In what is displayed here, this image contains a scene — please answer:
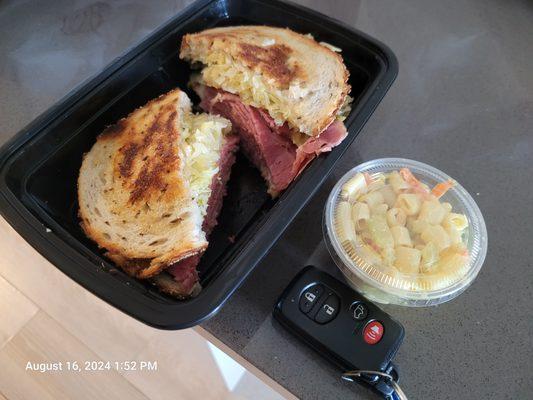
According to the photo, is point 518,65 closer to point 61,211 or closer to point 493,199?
point 493,199

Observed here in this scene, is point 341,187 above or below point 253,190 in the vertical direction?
above

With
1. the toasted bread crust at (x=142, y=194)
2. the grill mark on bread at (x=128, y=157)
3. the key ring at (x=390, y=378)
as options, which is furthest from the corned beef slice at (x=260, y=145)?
the key ring at (x=390, y=378)

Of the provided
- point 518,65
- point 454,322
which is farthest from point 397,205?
point 518,65

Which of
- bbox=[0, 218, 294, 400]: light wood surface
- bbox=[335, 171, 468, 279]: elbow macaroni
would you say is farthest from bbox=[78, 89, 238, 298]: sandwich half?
bbox=[0, 218, 294, 400]: light wood surface

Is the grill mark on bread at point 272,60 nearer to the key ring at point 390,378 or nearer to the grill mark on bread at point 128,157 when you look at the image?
the grill mark on bread at point 128,157

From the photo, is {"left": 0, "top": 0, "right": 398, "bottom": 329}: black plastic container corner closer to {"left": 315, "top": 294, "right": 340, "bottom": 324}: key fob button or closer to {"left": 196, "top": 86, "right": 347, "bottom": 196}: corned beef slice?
{"left": 196, "top": 86, "right": 347, "bottom": 196}: corned beef slice

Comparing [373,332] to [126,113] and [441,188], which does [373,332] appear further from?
[126,113]
